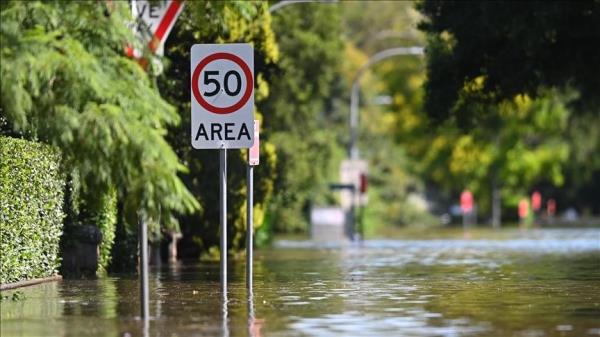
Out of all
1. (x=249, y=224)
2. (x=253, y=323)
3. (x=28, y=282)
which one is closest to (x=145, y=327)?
(x=253, y=323)

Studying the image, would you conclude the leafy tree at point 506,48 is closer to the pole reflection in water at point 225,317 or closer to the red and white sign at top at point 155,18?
the pole reflection in water at point 225,317

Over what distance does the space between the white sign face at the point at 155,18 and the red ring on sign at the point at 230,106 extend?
210 centimetres

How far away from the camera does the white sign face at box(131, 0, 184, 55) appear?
54.0 feet

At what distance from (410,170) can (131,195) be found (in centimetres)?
8897

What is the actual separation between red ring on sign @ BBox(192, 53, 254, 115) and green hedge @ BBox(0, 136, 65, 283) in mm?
2232

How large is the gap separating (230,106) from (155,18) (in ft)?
8.28

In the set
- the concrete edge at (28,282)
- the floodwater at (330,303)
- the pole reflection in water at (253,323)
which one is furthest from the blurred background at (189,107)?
the pole reflection in water at (253,323)

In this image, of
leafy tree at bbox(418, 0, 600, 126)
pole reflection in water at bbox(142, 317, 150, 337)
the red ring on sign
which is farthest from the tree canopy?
leafy tree at bbox(418, 0, 600, 126)

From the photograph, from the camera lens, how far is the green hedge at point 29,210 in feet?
69.9

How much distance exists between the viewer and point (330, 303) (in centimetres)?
1939

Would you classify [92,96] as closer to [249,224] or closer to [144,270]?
[144,270]

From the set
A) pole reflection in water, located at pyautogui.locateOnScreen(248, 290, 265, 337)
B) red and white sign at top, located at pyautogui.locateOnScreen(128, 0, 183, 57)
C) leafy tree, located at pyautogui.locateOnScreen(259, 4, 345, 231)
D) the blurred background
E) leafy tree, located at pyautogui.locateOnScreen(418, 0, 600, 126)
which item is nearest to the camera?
the blurred background

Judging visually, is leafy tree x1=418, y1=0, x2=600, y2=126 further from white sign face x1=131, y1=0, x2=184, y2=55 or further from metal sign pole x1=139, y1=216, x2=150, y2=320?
metal sign pole x1=139, y1=216, x2=150, y2=320

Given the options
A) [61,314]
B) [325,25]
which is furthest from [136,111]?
Result: [325,25]
